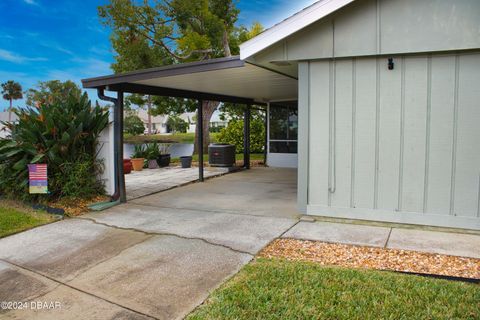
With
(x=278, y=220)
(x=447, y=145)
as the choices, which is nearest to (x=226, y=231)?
(x=278, y=220)

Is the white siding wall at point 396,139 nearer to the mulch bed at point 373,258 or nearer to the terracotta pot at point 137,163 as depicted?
the mulch bed at point 373,258

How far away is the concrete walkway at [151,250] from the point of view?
310 cm

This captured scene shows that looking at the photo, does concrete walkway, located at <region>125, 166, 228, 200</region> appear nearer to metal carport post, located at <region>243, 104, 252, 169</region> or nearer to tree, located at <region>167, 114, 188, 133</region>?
metal carport post, located at <region>243, 104, 252, 169</region>

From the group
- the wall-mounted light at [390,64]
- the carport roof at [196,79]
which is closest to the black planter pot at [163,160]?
the carport roof at [196,79]

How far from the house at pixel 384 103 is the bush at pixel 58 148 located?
2048 millimetres

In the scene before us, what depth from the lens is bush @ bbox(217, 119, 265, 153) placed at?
51.8ft

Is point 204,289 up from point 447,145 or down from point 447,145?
down

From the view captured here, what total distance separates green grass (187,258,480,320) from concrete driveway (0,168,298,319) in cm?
29

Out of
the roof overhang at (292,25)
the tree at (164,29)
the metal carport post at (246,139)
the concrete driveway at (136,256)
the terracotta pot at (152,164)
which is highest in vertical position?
the tree at (164,29)

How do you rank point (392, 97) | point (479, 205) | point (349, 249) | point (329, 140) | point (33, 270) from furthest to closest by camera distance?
point (329, 140)
point (392, 97)
point (479, 205)
point (349, 249)
point (33, 270)

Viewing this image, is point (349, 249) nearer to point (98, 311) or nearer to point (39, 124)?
point (98, 311)

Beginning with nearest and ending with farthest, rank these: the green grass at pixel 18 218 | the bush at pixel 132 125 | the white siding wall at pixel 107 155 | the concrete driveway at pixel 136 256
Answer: the concrete driveway at pixel 136 256 < the green grass at pixel 18 218 < the white siding wall at pixel 107 155 < the bush at pixel 132 125

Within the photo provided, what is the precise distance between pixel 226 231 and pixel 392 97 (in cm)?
274

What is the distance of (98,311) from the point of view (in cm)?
294
